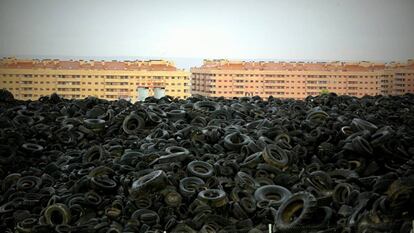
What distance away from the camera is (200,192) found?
948cm

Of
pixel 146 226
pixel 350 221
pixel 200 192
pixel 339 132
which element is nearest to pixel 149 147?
pixel 200 192

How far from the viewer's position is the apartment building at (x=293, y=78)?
21.2 meters

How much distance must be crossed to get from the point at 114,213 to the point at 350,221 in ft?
12.3

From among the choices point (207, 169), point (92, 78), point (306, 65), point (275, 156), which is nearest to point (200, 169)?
point (207, 169)

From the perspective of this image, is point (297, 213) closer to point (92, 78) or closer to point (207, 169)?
point (207, 169)

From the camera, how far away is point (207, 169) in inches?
413

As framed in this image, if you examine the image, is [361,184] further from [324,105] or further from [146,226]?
[324,105]

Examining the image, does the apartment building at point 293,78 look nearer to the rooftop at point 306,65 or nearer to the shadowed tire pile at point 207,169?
the rooftop at point 306,65

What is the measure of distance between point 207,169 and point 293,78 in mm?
11656

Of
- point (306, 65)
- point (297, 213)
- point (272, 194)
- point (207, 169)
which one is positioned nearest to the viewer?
point (297, 213)

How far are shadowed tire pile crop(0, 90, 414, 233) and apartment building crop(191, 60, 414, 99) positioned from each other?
5.96 m

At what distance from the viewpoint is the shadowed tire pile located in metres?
8.68

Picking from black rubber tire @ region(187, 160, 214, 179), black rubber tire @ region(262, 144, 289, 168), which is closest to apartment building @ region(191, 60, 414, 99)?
black rubber tire @ region(262, 144, 289, 168)

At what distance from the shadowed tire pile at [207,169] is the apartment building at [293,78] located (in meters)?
5.96
